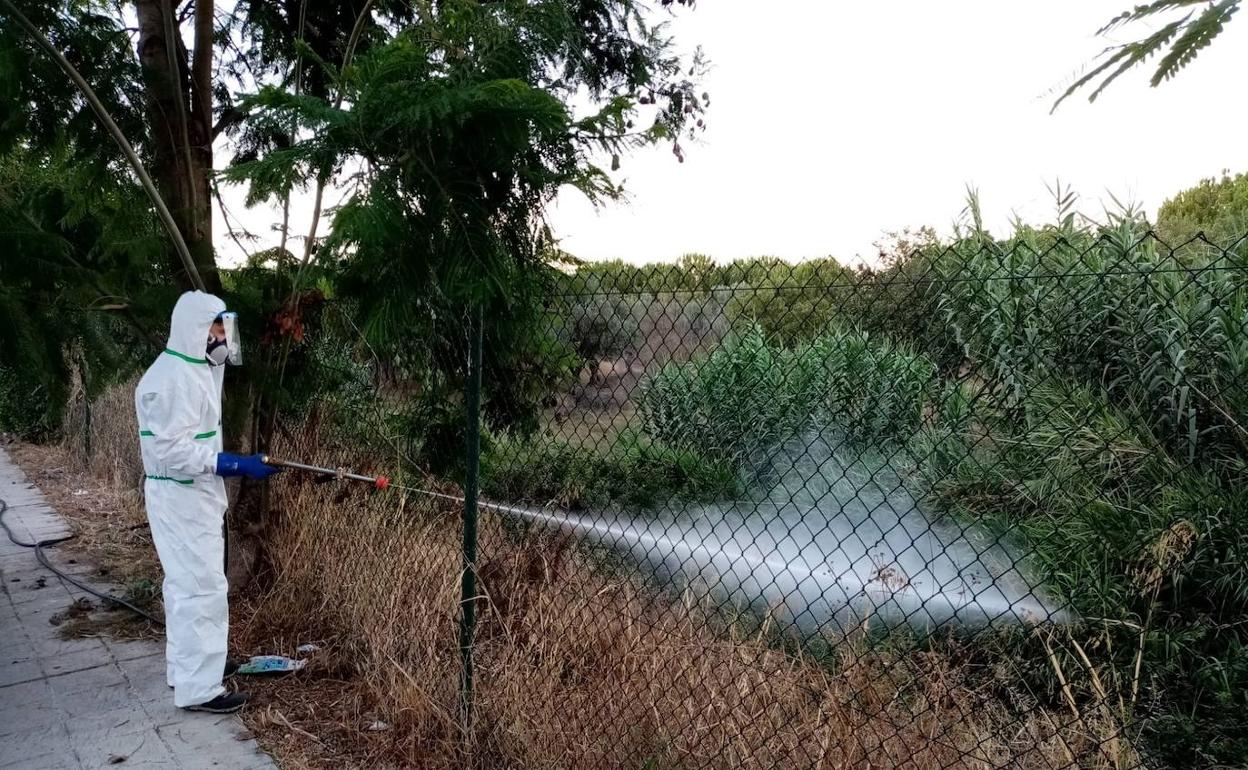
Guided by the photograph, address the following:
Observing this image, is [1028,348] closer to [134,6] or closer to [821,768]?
[821,768]

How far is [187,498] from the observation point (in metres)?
3.58

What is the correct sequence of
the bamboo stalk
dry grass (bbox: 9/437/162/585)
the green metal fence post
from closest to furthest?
the green metal fence post → the bamboo stalk → dry grass (bbox: 9/437/162/585)

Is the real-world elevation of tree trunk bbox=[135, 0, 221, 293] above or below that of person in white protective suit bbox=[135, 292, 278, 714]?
above

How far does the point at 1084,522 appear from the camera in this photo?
4.82 meters

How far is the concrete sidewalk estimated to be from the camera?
3137 millimetres

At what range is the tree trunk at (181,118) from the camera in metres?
4.36

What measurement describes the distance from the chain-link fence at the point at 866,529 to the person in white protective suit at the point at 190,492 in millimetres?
706

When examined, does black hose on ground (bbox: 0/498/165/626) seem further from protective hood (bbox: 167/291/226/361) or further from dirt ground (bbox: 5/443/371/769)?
protective hood (bbox: 167/291/226/361)

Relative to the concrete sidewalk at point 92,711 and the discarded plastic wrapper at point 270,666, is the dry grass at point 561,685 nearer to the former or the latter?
the discarded plastic wrapper at point 270,666

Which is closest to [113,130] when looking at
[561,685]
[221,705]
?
[221,705]

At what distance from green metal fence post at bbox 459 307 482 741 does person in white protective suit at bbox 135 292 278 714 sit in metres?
1.23

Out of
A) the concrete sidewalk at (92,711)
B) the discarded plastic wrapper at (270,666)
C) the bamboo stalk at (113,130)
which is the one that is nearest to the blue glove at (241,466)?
the discarded plastic wrapper at (270,666)

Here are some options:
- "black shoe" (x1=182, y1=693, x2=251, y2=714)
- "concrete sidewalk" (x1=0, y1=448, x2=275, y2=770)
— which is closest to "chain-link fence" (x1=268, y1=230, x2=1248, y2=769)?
"black shoe" (x1=182, y1=693, x2=251, y2=714)

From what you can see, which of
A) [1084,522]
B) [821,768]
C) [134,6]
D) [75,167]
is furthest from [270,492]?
[1084,522]
